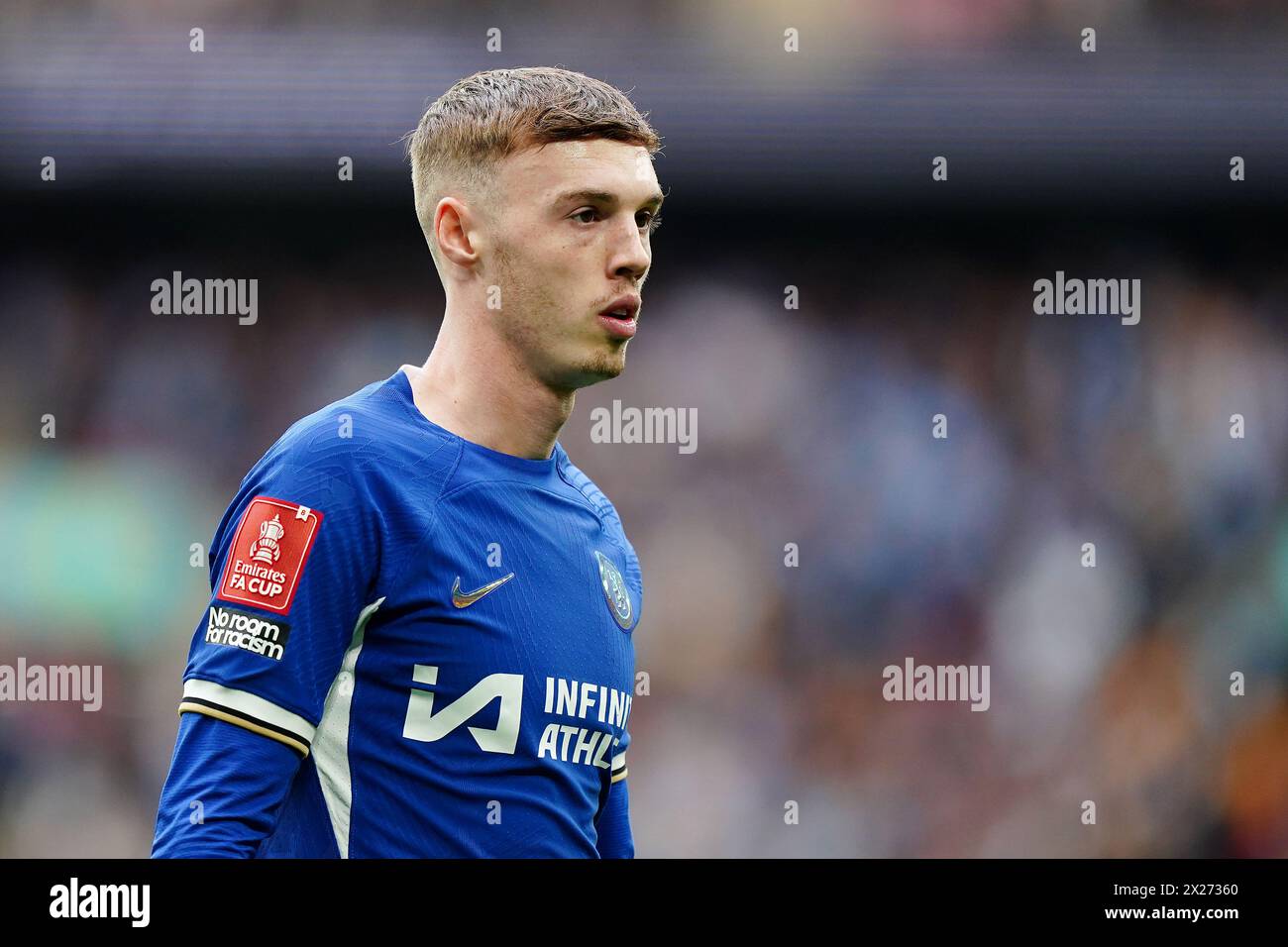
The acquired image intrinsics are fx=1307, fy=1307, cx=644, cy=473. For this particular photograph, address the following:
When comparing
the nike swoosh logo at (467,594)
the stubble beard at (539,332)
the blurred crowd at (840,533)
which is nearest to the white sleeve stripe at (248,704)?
the nike swoosh logo at (467,594)

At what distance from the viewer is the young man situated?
6.43 feet

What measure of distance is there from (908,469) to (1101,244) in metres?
1.35

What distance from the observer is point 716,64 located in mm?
5719

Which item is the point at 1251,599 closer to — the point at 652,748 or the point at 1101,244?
the point at 1101,244

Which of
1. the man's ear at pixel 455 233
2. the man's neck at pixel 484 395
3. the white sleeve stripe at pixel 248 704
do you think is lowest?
the white sleeve stripe at pixel 248 704

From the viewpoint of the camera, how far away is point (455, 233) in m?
2.38

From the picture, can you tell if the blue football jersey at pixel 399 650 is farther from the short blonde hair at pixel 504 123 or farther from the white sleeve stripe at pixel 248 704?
the short blonde hair at pixel 504 123

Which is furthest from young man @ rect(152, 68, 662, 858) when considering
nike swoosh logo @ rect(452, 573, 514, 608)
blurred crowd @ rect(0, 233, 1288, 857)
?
blurred crowd @ rect(0, 233, 1288, 857)

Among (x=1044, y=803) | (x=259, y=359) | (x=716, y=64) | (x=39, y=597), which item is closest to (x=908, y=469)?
(x=1044, y=803)

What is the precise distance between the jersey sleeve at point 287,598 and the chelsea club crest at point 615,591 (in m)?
0.54

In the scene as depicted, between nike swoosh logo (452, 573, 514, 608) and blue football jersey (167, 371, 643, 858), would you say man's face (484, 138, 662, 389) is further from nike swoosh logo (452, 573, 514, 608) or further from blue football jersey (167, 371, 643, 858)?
nike swoosh logo (452, 573, 514, 608)

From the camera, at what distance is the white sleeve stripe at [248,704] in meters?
1.92

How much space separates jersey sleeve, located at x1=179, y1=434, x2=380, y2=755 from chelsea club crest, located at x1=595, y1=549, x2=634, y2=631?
543mm

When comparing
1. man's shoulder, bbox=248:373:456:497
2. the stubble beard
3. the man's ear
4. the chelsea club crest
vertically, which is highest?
the man's ear
